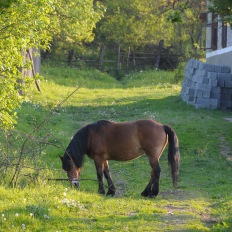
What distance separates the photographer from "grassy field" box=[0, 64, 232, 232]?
26.5 ft

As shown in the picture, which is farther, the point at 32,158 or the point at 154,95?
the point at 154,95

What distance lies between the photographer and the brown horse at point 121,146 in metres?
10.8

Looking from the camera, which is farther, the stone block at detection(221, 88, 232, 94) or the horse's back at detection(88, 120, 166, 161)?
the stone block at detection(221, 88, 232, 94)

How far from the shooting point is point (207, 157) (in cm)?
1535

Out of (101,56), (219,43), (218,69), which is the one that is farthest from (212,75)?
(101,56)

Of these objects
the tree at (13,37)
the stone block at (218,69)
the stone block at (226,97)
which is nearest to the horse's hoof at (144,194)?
the tree at (13,37)

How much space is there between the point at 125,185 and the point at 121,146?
4.47 feet

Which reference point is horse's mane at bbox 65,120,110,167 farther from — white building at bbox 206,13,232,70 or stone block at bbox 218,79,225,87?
white building at bbox 206,13,232,70

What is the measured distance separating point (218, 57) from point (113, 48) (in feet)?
64.0

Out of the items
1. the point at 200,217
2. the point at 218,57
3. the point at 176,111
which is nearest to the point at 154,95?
the point at 218,57

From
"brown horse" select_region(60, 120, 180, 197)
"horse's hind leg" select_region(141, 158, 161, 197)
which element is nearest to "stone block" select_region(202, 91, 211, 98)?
"brown horse" select_region(60, 120, 180, 197)

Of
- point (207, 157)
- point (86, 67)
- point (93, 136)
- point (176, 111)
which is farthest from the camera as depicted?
point (86, 67)

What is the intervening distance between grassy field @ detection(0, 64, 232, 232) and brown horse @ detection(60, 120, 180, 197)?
0.27 metres

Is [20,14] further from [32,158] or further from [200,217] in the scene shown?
[200,217]
